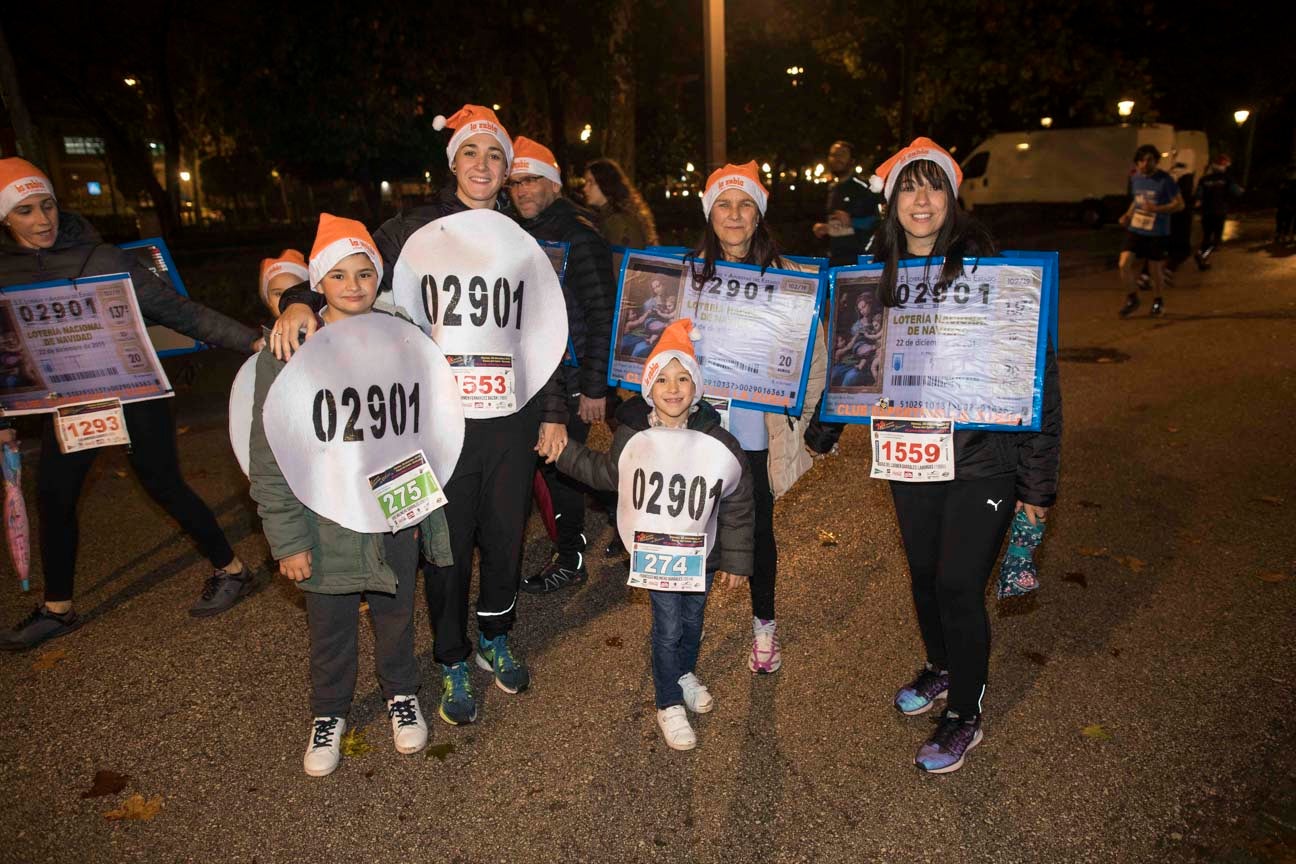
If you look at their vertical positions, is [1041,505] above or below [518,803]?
above

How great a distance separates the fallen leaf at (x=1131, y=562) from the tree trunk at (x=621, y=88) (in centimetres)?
1374

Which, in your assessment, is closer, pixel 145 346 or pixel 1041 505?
pixel 1041 505

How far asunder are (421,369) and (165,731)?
6.43 ft

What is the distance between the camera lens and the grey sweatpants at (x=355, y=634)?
3453 mm

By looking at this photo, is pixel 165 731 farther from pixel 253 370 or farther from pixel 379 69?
pixel 379 69

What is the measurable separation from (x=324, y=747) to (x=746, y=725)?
5.48 ft

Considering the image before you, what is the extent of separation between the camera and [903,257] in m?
3.29

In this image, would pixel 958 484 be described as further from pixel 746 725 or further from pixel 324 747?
pixel 324 747

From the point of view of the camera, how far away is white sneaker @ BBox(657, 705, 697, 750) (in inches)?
138

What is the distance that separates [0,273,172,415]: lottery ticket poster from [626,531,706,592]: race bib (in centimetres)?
279

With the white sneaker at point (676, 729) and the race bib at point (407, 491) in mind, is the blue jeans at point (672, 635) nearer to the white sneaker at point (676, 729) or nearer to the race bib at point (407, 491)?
the white sneaker at point (676, 729)

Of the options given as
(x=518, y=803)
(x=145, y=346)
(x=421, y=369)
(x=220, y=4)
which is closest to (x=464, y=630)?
(x=518, y=803)

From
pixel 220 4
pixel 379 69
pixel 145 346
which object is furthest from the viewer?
pixel 220 4

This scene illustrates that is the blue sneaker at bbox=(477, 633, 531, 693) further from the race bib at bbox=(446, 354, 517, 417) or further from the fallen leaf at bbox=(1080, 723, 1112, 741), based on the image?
the fallen leaf at bbox=(1080, 723, 1112, 741)
